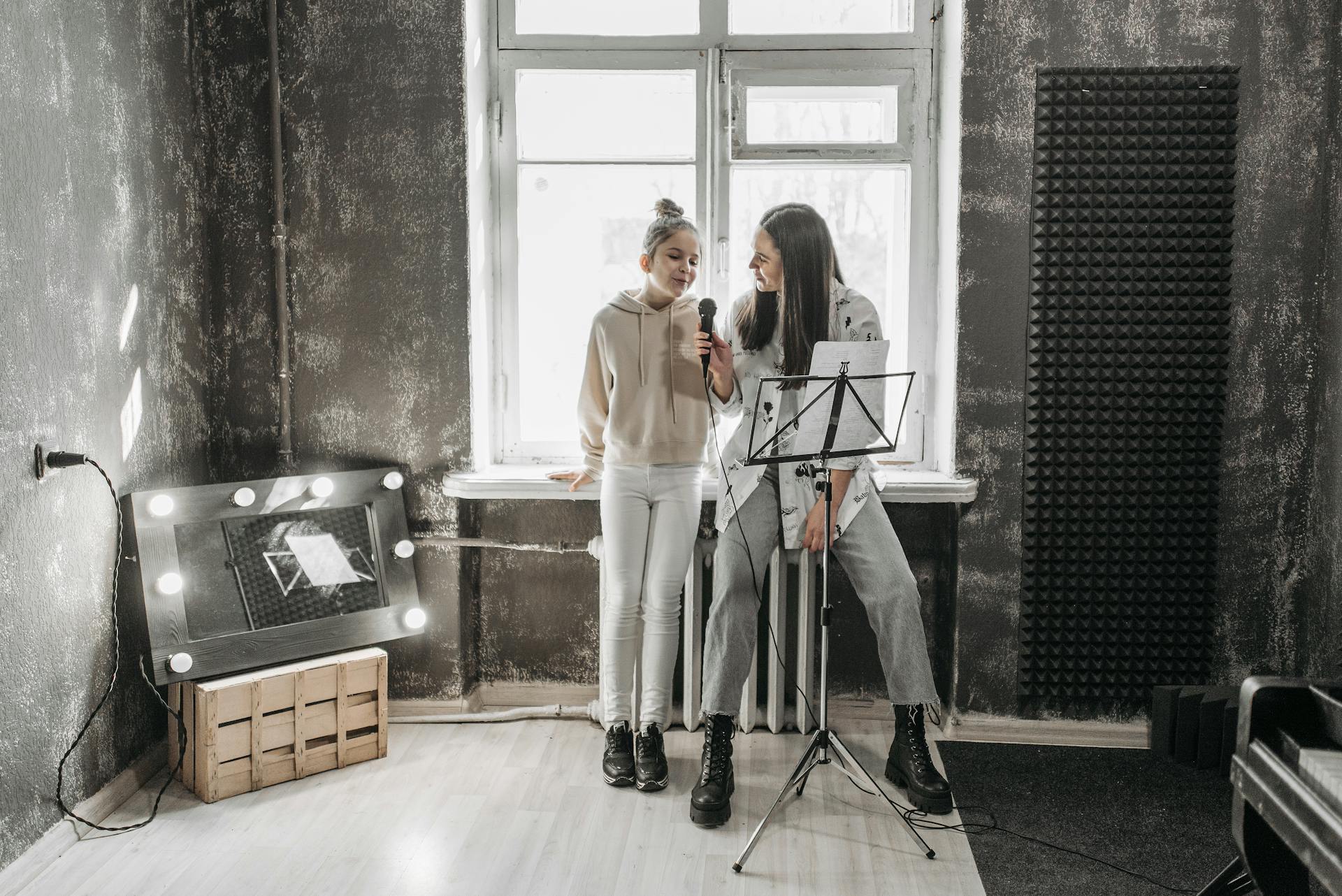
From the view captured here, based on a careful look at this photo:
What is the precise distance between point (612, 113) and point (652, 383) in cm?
112

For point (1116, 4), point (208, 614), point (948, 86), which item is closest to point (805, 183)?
point (948, 86)

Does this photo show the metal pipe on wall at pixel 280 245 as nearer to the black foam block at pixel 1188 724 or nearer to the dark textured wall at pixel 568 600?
the dark textured wall at pixel 568 600

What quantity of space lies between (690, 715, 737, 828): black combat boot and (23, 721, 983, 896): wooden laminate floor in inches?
1.5

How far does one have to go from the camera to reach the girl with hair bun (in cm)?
276

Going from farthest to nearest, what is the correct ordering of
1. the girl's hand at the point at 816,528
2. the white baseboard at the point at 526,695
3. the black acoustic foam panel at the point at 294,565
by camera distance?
the white baseboard at the point at 526,695, the black acoustic foam panel at the point at 294,565, the girl's hand at the point at 816,528

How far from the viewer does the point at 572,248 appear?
334cm

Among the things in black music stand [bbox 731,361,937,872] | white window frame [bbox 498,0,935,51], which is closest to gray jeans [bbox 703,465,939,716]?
black music stand [bbox 731,361,937,872]

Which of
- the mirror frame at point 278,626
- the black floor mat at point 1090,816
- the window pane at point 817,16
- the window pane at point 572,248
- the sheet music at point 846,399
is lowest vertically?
the black floor mat at point 1090,816

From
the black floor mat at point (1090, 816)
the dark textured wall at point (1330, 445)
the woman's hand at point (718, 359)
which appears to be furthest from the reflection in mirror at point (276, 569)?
the dark textured wall at point (1330, 445)

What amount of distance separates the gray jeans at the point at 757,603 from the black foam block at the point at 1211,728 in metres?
0.67

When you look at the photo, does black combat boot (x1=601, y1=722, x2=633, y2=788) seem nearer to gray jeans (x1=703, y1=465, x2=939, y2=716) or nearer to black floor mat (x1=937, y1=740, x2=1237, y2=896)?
gray jeans (x1=703, y1=465, x2=939, y2=716)

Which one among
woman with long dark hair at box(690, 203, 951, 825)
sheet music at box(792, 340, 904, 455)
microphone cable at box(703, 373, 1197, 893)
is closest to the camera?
sheet music at box(792, 340, 904, 455)

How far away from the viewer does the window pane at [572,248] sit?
3.32 meters

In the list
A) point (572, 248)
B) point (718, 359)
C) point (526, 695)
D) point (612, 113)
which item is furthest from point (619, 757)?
point (612, 113)
